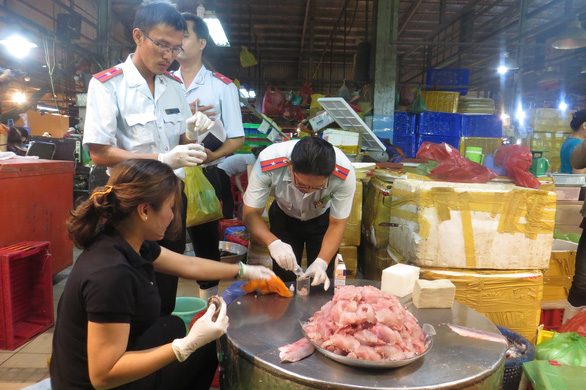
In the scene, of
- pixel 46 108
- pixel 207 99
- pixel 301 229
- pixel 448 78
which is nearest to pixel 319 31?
pixel 448 78

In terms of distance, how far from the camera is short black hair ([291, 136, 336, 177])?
6.14 feet

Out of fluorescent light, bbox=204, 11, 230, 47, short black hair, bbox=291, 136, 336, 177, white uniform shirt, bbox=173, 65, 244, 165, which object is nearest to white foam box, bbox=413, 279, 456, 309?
short black hair, bbox=291, 136, 336, 177

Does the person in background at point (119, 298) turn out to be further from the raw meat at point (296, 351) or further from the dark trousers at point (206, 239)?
the dark trousers at point (206, 239)

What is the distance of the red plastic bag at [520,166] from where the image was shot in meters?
2.50

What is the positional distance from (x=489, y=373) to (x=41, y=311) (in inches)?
125

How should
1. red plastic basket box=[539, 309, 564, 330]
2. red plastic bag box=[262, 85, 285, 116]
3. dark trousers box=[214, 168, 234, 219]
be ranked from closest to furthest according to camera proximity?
1. red plastic basket box=[539, 309, 564, 330]
2. dark trousers box=[214, 168, 234, 219]
3. red plastic bag box=[262, 85, 285, 116]

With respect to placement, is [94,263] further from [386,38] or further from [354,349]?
[386,38]

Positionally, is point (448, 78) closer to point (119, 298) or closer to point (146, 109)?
point (146, 109)

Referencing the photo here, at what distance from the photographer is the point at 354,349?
125cm

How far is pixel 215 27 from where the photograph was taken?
5.87 meters

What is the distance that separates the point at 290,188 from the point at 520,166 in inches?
62.5

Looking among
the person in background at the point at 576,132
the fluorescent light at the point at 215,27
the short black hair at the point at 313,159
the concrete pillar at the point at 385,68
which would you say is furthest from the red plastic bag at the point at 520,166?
the concrete pillar at the point at 385,68

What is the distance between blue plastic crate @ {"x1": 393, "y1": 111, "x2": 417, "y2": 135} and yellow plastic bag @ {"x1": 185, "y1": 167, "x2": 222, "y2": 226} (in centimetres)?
594

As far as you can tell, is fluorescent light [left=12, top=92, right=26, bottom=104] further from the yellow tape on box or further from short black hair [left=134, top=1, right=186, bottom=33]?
the yellow tape on box
